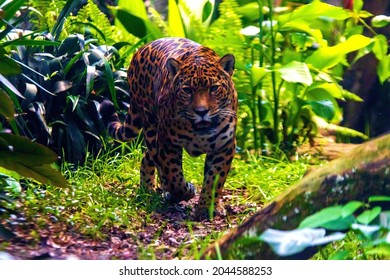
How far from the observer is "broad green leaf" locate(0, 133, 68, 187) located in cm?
467

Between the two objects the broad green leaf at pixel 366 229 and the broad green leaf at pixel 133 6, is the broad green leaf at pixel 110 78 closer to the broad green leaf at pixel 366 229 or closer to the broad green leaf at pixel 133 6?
the broad green leaf at pixel 133 6

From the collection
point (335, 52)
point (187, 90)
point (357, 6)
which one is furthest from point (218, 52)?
point (187, 90)

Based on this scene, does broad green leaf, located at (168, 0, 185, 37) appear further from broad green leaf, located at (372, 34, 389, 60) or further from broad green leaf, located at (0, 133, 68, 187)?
broad green leaf, located at (0, 133, 68, 187)

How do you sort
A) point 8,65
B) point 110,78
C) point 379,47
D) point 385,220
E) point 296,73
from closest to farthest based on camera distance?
1. point 385,220
2. point 8,65
3. point 110,78
4. point 296,73
5. point 379,47

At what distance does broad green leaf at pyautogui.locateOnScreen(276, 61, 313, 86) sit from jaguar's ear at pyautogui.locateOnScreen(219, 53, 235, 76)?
137 cm

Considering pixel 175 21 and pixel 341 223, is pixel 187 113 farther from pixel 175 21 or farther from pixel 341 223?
pixel 175 21


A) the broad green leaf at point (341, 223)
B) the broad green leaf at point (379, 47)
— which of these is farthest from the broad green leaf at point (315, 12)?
the broad green leaf at point (341, 223)

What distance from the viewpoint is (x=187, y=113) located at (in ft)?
17.6

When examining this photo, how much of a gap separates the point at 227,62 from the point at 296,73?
1499 millimetres

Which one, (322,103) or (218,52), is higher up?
(218,52)

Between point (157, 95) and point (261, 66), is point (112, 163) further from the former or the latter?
point (261, 66)

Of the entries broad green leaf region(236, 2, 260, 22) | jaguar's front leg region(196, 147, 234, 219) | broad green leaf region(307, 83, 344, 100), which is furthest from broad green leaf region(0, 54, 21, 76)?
broad green leaf region(236, 2, 260, 22)

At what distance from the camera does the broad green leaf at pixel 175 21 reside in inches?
298
